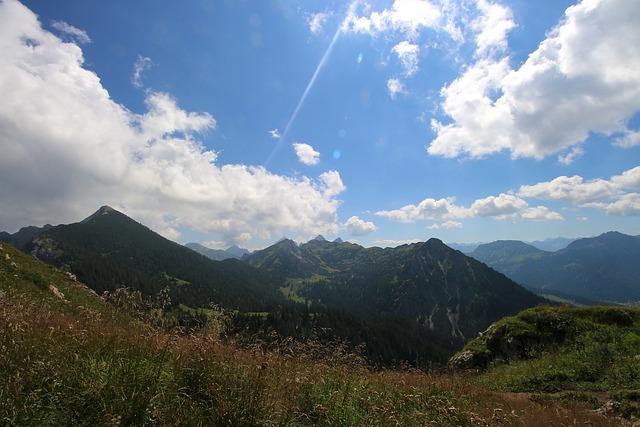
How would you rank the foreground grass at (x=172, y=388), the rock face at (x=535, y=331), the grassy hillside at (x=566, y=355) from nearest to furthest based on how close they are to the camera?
the foreground grass at (x=172, y=388) < the grassy hillside at (x=566, y=355) < the rock face at (x=535, y=331)

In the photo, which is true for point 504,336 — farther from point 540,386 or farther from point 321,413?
point 321,413

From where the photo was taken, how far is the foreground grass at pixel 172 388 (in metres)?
3.85

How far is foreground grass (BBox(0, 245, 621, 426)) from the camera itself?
3.85m

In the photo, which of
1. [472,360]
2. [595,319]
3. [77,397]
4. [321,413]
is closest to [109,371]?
[77,397]

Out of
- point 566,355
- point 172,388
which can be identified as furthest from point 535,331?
point 172,388

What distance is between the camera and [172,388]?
4672 mm

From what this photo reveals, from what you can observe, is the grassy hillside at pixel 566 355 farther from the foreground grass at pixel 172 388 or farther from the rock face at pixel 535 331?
the foreground grass at pixel 172 388

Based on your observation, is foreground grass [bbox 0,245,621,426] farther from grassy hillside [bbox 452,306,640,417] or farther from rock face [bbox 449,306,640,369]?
rock face [bbox 449,306,640,369]

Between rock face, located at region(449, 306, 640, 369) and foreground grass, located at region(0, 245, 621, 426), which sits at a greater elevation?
foreground grass, located at region(0, 245, 621, 426)

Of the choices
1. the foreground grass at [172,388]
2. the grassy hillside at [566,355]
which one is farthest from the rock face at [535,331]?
the foreground grass at [172,388]

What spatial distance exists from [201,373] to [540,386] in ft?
42.4

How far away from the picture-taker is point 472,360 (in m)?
19.0

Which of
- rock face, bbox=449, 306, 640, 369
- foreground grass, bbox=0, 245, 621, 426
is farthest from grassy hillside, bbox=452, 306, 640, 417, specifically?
foreground grass, bbox=0, 245, 621, 426

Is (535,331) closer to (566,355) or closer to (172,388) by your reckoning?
(566,355)
